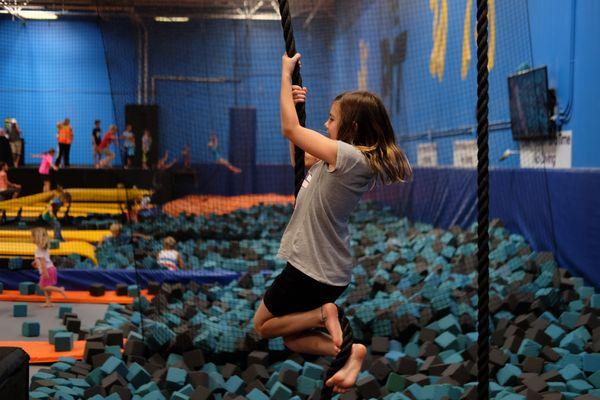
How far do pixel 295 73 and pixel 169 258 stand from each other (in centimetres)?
487

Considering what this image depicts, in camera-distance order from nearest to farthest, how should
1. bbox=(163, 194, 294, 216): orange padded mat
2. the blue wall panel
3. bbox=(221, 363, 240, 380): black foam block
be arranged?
bbox=(221, 363, 240, 380): black foam block
bbox=(163, 194, 294, 216): orange padded mat
the blue wall panel

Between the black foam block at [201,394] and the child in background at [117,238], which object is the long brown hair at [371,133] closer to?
the black foam block at [201,394]

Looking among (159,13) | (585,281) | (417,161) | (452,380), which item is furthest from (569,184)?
(159,13)

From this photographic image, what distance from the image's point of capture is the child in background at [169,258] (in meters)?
6.47

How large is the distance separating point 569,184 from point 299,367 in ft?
9.29

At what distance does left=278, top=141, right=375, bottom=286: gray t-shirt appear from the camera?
1.95m

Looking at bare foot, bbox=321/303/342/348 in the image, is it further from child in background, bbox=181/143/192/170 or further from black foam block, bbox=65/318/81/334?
child in background, bbox=181/143/192/170

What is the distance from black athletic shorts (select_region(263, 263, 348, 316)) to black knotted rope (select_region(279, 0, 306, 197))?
0.24 m

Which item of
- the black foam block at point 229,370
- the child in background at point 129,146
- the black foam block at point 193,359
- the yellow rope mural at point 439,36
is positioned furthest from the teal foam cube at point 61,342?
the child in background at point 129,146

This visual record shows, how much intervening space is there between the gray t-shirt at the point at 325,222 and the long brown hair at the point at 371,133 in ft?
0.13

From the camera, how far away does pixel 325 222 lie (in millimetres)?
1966

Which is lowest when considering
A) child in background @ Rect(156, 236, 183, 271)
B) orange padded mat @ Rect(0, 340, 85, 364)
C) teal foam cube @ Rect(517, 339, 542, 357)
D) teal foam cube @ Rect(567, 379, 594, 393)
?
orange padded mat @ Rect(0, 340, 85, 364)

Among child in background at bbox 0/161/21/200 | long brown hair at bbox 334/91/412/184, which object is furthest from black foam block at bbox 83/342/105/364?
child in background at bbox 0/161/21/200

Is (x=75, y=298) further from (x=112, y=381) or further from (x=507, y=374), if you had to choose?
(x=507, y=374)
